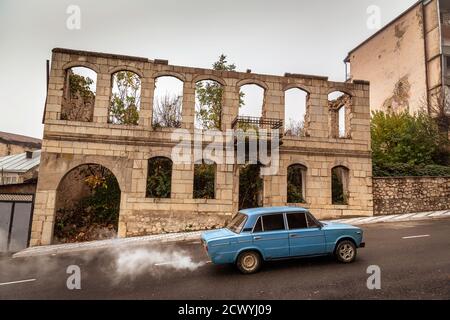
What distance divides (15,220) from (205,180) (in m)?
8.92

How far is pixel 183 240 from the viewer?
40.7 feet

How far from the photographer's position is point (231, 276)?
23.5ft

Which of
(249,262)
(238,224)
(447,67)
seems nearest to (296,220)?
(238,224)

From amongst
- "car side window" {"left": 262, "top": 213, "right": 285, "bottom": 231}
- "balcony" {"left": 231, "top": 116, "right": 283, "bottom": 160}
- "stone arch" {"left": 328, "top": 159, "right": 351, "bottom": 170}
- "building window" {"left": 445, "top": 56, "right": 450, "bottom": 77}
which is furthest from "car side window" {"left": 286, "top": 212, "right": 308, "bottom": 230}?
"building window" {"left": 445, "top": 56, "right": 450, "bottom": 77}

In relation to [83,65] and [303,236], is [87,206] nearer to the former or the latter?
[83,65]

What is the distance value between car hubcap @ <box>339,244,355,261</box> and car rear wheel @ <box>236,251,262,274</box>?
2184 millimetres

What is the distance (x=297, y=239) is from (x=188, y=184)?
8.20 m

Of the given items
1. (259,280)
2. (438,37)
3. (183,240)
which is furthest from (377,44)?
(259,280)

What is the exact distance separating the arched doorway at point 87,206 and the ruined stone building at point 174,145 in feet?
2.90

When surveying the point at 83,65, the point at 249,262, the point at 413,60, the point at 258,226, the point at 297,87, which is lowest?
the point at 249,262

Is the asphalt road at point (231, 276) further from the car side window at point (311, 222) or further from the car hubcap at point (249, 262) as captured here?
the car side window at point (311, 222)

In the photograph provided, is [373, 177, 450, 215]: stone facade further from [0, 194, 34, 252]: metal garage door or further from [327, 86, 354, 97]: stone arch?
[0, 194, 34, 252]: metal garage door
